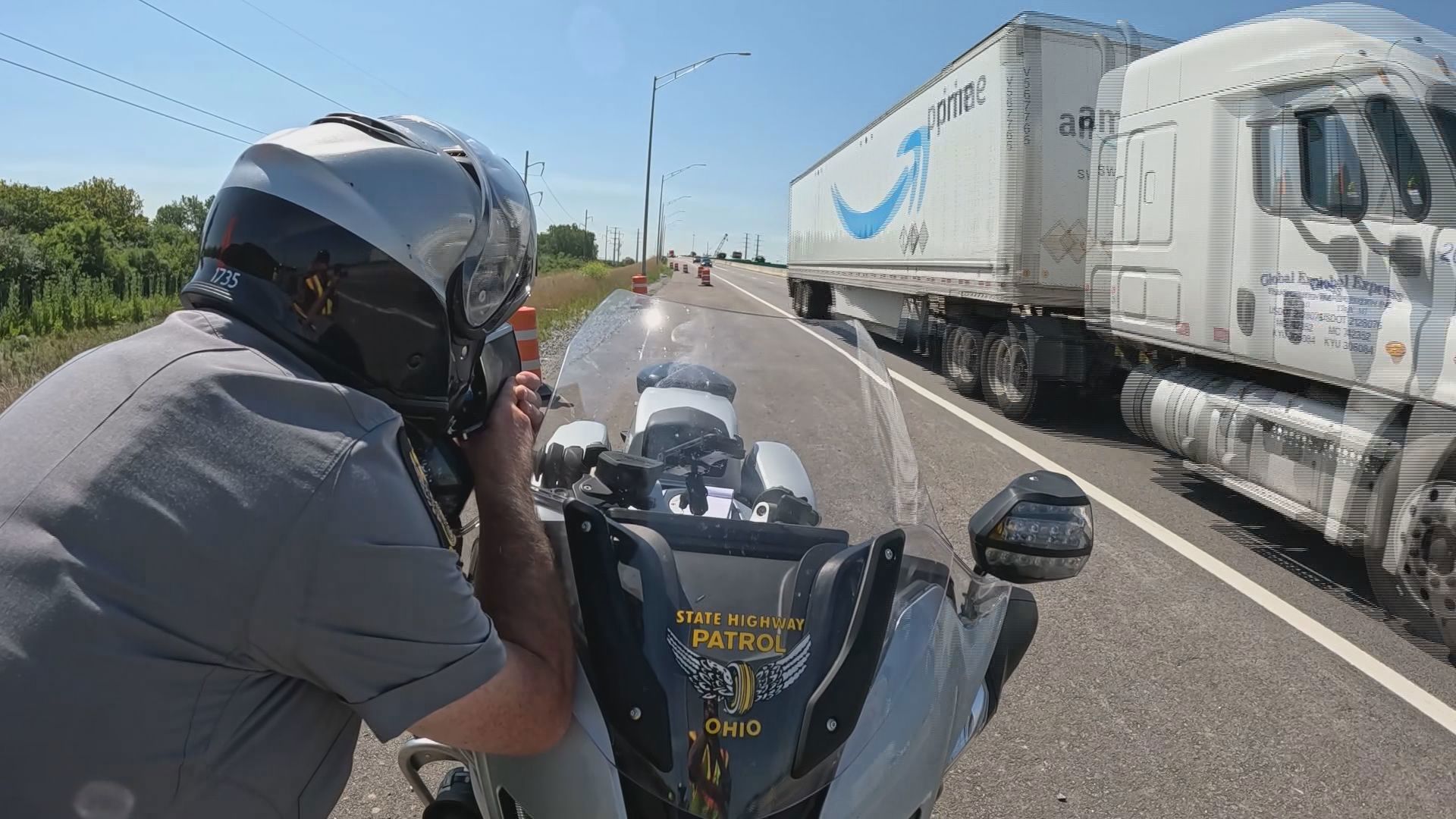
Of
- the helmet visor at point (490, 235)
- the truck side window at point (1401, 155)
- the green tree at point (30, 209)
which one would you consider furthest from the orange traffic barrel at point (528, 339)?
the green tree at point (30, 209)

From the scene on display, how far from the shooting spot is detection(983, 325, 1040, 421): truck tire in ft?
33.4

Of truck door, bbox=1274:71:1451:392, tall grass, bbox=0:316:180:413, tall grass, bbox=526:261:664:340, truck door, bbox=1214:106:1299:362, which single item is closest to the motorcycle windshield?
truck door, bbox=1274:71:1451:392

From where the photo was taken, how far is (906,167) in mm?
14695

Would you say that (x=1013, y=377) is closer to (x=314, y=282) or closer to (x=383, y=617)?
(x=314, y=282)

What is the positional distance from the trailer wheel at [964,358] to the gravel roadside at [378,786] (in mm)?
9216

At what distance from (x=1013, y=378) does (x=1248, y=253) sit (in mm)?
3983

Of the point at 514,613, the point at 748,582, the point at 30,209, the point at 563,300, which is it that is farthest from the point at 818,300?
the point at 30,209

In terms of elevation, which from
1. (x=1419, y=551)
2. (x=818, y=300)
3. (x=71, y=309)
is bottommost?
(x=1419, y=551)

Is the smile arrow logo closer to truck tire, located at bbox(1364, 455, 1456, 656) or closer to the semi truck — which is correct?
the semi truck

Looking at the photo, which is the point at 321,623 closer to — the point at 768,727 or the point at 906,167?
the point at 768,727

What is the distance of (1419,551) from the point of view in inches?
192

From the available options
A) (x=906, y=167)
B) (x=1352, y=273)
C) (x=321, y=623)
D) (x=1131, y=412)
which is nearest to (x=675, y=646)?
(x=321, y=623)

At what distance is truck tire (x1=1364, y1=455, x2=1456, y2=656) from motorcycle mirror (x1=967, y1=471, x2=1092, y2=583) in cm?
363

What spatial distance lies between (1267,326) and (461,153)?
630cm
